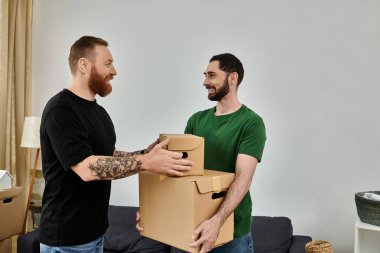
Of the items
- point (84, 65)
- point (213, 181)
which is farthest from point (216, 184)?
point (84, 65)

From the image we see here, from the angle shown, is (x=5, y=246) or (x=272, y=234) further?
(x=5, y=246)

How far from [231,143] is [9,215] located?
73.5 inches

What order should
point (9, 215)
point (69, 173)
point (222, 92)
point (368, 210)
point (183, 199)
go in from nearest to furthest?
1. point (183, 199)
2. point (69, 173)
3. point (222, 92)
4. point (368, 210)
5. point (9, 215)

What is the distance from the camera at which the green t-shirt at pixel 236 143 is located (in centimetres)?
163

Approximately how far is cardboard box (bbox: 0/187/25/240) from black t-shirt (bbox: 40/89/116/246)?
1298mm

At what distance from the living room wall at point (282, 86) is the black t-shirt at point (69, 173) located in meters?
1.46

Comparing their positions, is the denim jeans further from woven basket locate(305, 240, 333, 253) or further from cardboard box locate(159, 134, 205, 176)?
woven basket locate(305, 240, 333, 253)

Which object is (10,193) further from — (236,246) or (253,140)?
(253,140)

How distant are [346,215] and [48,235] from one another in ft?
6.24

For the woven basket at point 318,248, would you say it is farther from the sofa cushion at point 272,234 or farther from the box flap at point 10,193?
the box flap at point 10,193

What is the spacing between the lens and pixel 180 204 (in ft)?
4.54

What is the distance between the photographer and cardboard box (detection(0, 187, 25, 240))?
2635 mm

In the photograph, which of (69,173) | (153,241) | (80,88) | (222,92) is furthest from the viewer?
(153,241)

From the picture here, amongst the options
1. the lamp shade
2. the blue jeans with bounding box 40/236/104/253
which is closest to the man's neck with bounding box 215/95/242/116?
the blue jeans with bounding box 40/236/104/253
